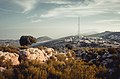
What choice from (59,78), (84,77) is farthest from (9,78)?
(84,77)

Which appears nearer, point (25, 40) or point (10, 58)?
point (10, 58)

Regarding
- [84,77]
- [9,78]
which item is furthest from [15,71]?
[84,77]

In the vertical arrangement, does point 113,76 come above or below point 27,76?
below

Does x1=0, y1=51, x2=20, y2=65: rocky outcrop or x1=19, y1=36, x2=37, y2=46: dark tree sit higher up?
A: x1=0, y1=51, x2=20, y2=65: rocky outcrop

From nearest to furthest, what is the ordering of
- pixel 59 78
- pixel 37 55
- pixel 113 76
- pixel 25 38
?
pixel 59 78 < pixel 113 76 < pixel 37 55 < pixel 25 38

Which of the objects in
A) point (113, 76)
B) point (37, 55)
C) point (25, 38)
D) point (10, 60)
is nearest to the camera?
point (113, 76)

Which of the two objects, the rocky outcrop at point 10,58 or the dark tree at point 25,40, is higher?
the rocky outcrop at point 10,58

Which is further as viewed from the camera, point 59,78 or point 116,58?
point 116,58

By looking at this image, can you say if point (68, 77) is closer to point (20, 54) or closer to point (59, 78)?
point (59, 78)

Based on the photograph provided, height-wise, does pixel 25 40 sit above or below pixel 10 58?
below

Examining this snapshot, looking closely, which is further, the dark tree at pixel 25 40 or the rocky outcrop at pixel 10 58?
the dark tree at pixel 25 40

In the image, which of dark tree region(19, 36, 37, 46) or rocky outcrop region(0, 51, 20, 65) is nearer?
rocky outcrop region(0, 51, 20, 65)
